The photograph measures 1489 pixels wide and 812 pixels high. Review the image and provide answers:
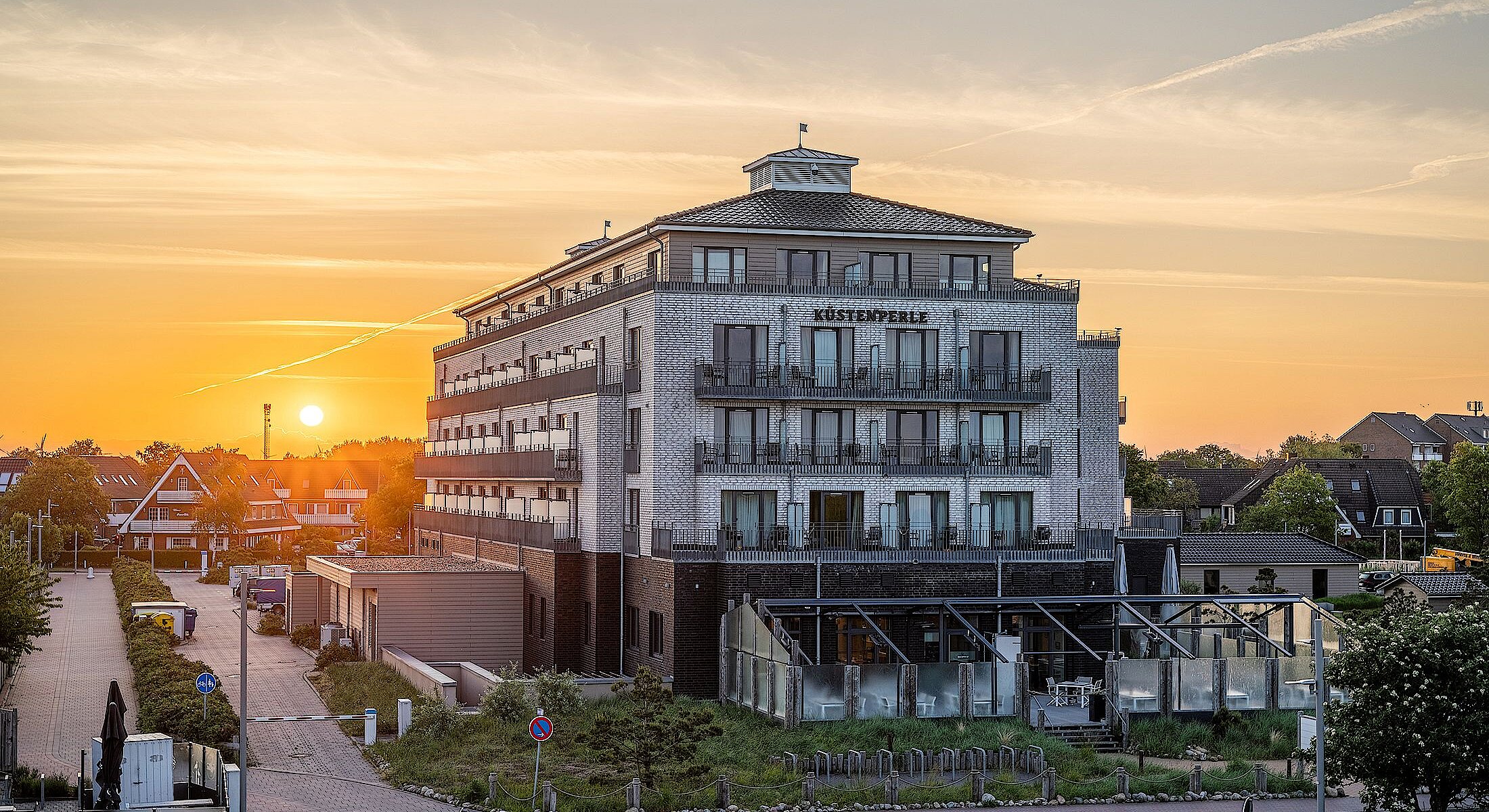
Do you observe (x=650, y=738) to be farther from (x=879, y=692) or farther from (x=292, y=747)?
(x=292, y=747)

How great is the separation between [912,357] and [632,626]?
13.5 meters

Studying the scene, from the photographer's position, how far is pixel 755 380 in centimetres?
5319

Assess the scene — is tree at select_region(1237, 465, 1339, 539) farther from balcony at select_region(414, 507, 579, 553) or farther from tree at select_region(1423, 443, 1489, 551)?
balcony at select_region(414, 507, 579, 553)

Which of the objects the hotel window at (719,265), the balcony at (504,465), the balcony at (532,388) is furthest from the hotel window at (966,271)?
the balcony at (504,465)

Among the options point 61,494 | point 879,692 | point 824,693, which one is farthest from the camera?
point 61,494

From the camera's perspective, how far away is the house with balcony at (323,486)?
16062 cm

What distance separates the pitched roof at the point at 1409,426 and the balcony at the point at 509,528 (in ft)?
350

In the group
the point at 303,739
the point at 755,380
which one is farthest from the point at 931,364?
the point at 303,739

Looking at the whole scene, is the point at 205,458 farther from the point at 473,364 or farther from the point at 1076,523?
the point at 1076,523

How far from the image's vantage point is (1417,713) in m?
30.5

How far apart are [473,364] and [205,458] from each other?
8401cm

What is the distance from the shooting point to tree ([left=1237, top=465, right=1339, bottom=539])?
108 m

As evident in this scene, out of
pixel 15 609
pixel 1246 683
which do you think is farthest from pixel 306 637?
pixel 1246 683

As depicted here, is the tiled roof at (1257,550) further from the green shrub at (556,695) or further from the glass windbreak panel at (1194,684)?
the green shrub at (556,695)
